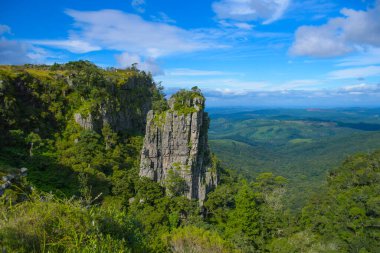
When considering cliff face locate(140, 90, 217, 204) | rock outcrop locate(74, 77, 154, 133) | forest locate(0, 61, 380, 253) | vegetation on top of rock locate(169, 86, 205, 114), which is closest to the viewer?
forest locate(0, 61, 380, 253)

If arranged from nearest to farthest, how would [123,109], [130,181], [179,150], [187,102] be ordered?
[130,181] → [179,150] → [187,102] → [123,109]

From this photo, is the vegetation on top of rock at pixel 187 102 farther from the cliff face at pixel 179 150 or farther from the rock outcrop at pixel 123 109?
the rock outcrop at pixel 123 109

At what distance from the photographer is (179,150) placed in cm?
4988

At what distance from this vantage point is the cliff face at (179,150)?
48631 mm

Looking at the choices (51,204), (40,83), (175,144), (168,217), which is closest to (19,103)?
(40,83)

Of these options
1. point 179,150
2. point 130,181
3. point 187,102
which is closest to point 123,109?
point 187,102

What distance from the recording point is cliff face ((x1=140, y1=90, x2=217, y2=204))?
48.6m

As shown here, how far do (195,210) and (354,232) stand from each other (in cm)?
2227

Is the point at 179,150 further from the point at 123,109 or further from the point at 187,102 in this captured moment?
the point at 123,109

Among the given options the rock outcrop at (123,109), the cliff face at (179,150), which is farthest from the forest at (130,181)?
the cliff face at (179,150)

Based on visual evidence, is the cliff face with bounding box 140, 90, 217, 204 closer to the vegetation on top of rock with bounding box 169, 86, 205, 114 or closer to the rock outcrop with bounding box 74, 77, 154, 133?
the vegetation on top of rock with bounding box 169, 86, 205, 114

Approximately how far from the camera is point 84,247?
8.56 meters

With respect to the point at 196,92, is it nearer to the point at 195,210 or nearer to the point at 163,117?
the point at 163,117

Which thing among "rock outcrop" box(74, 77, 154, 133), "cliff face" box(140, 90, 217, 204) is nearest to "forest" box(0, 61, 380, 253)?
"rock outcrop" box(74, 77, 154, 133)
